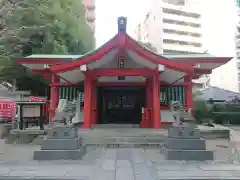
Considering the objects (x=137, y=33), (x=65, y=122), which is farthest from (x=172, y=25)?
(x=65, y=122)

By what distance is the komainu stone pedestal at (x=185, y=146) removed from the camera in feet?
25.0

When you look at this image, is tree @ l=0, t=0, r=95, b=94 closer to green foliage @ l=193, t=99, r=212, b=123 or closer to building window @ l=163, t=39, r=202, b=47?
green foliage @ l=193, t=99, r=212, b=123

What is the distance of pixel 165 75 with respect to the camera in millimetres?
13086

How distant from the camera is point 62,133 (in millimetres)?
7887

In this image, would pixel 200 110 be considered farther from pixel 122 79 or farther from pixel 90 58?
pixel 90 58

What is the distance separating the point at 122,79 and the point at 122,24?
4.32m

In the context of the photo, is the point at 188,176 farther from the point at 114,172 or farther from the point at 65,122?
the point at 65,122

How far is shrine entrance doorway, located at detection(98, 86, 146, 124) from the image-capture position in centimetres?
1530

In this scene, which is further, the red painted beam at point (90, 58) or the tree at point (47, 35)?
the tree at point (47, 35)

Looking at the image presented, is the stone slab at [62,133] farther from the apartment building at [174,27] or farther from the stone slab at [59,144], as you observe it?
the apartment building at [174,27]

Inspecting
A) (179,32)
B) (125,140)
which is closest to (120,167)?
(125,140)

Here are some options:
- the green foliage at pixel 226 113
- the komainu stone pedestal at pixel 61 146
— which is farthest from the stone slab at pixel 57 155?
the green foliage at pixel 226 113

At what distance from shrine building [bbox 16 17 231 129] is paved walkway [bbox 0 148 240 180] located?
15.8 ft

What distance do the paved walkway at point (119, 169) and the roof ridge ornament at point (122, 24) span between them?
5442 mm
